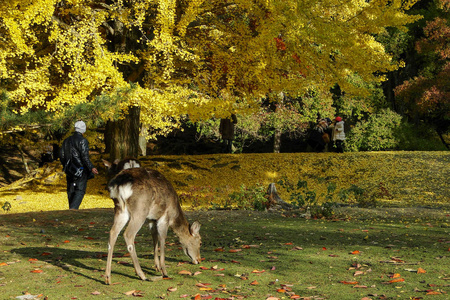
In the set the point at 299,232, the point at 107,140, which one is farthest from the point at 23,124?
the point at 299,232

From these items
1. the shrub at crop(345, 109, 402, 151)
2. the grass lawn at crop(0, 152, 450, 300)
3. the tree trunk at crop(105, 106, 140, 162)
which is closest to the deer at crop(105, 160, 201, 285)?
the grass lawn at crop(0, 152, 450, 300)

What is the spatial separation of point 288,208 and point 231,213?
4.84 ft

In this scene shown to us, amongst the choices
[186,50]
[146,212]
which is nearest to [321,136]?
[186,50]

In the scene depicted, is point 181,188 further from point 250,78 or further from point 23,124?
point 23,124

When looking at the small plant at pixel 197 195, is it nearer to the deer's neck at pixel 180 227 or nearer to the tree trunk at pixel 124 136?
the tree trunk at pixel 124 136

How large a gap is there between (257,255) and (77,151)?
450 cm

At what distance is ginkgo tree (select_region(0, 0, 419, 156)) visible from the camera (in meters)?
11.3

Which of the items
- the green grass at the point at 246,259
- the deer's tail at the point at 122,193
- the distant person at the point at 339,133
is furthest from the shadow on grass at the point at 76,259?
the distant person at the point at 339,133

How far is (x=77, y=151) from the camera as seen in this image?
31.6 ft

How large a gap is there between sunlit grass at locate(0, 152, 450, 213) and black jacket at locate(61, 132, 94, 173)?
4.64m

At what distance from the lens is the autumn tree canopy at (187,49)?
11.3m

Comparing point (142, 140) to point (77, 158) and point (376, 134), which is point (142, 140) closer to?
point (376, 134)

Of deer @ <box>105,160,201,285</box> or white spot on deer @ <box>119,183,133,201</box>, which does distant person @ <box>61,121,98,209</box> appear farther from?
white spot on deer @ <box>119,183,133,201</box>

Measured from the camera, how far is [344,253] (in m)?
6.71
